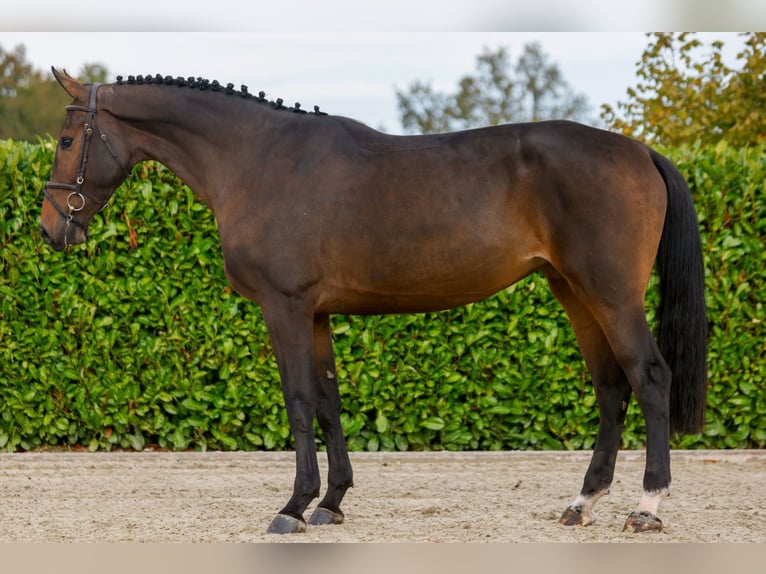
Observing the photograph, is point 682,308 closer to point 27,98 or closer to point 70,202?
point 70,202

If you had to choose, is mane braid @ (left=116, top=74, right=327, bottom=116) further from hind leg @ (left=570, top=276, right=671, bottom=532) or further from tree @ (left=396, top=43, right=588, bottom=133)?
tree @ (left=396, top=43, right=588, bottom=133)

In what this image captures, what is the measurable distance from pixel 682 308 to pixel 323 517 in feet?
7.10

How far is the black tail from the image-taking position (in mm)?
4770

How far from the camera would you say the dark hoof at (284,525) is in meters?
4.56

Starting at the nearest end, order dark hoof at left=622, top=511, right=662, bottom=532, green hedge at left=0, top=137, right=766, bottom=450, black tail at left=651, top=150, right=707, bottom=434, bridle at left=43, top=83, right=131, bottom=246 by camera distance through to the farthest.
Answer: dark hoof at left=622, top=511, right=662, bottom=532, black tail at left=651, top=150, right=707, bottom=434, bridle at left=43, top=83, right=131, bottom=246, green hedge at left=0, top=137, right=766, bottom=450

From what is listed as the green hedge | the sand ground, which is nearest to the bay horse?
the sand ground

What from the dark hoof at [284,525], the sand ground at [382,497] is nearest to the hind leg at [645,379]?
the sand ground at [382,497]

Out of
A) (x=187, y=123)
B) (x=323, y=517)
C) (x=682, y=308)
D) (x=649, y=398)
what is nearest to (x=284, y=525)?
(x=323, y=517)

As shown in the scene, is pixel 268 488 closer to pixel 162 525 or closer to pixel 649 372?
pixel 162 525

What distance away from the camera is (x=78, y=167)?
4934 mm

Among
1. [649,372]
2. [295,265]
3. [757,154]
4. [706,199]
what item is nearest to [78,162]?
[295,265]

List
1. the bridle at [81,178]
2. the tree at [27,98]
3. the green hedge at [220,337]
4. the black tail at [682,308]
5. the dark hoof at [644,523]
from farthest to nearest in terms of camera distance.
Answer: the tree at [27,98]
the green hedge at [220,337]
the bridle at [81,178]
the black tail at [682,308]
the dark hoof at [644,523]

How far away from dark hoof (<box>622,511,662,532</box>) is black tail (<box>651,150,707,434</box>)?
20.5 inches

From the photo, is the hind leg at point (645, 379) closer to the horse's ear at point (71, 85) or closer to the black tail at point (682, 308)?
the black tail at point (682, 308)
